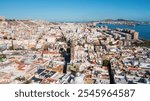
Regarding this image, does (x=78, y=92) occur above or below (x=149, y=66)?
above

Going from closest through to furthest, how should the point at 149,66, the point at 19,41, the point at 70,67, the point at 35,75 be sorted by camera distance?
the point at 35,75, the point at 70,67, the point at 149,66, the point at 19,41

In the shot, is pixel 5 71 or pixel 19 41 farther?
pixel 19 41

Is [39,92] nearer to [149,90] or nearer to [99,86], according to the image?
[99,86]

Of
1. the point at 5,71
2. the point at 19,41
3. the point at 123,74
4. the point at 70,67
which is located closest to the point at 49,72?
the point at 70,67

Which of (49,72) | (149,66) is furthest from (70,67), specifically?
(149,66)

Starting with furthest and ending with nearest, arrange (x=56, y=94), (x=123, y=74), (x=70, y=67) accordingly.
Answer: (x=70, y=67), (x=123, y=74), (x=56, y=94)

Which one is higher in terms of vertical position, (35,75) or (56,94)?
(56,94)

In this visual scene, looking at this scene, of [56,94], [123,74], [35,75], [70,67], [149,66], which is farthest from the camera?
[149,66]

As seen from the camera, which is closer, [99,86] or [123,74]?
[99,86]

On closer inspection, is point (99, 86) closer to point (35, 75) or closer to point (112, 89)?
point (112, 89)
